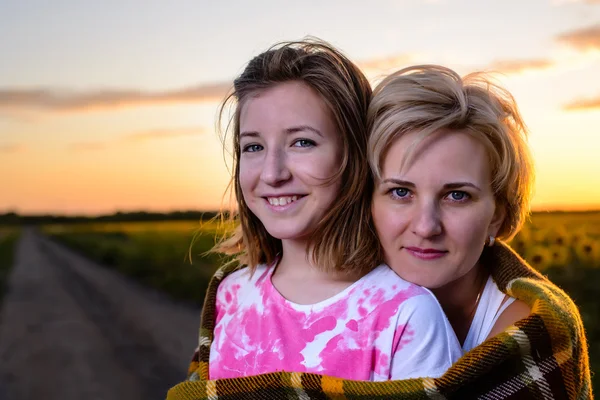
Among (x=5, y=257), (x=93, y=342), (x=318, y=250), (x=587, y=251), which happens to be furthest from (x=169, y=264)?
(x=318, y=250)

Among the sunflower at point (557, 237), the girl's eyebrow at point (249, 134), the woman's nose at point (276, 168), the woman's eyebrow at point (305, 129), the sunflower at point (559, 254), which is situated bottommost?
the sunflower at point (559, 254)

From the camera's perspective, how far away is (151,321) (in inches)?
389

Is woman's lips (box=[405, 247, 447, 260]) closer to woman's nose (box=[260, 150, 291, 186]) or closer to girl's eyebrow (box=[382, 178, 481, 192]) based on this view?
girl's eyebrow (box=[382, 178, 481, 192])

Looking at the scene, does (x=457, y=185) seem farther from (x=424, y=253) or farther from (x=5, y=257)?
(x=5, y=257)

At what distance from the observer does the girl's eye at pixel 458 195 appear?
2.42 m

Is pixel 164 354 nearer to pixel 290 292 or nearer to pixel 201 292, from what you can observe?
pixel 201 292

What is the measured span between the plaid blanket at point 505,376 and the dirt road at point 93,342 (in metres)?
4.36

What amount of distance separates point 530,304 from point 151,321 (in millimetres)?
8026

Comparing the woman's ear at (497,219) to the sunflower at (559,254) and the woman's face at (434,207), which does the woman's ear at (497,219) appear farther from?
the sunflower at (559,254)

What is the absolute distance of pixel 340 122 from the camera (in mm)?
2488

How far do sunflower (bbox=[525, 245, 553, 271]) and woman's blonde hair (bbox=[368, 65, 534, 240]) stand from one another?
2815 mm

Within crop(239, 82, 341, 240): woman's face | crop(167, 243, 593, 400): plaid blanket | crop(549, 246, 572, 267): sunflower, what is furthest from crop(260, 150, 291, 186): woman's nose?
crop(549, 246, 572, 267): sunflower

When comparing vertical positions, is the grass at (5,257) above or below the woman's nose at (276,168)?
below

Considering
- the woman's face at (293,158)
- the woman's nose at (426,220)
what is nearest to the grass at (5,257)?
the woman's face at (293,158)
